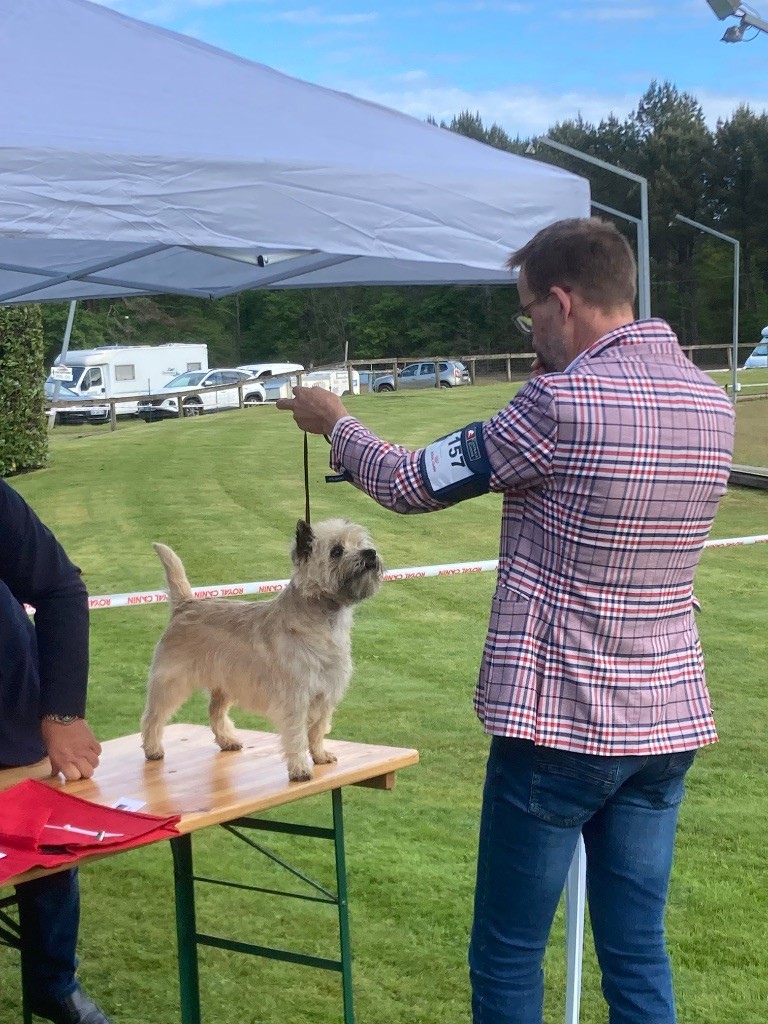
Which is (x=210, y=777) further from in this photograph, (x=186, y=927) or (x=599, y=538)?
(x=599, y=538)

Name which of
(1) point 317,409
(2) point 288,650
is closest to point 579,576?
(1) point 317,409

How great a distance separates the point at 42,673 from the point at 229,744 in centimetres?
63

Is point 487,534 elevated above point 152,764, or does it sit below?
below

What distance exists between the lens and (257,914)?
14.1 ft

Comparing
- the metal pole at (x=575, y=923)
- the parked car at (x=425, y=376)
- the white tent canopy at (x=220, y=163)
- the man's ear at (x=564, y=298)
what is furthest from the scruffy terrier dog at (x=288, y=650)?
the parked car at (x=425, y=376)

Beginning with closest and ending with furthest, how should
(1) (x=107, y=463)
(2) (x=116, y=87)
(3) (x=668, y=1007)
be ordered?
(3) (x=668, y=1007)
(2) (x=116, y=87)
(1) (x=107, y=463)

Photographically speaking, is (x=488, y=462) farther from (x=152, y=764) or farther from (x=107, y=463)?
(x=107, y=463)

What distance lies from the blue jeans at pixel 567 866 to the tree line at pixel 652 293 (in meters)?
52.6

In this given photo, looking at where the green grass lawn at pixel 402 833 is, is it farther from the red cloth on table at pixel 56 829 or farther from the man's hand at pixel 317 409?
the man's hand at pixel 317 409

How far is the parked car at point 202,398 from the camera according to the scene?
3366cm

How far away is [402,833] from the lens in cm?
507

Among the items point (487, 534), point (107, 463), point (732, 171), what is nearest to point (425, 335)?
point (732, 171)

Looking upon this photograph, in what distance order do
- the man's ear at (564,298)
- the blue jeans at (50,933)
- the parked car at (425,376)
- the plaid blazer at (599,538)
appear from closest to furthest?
the plaid blazer at (599,538) → the man's ear at (564,298) → the blue jeans at (50,933) → the parked car at (425,376)

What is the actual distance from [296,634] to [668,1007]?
1246mm
